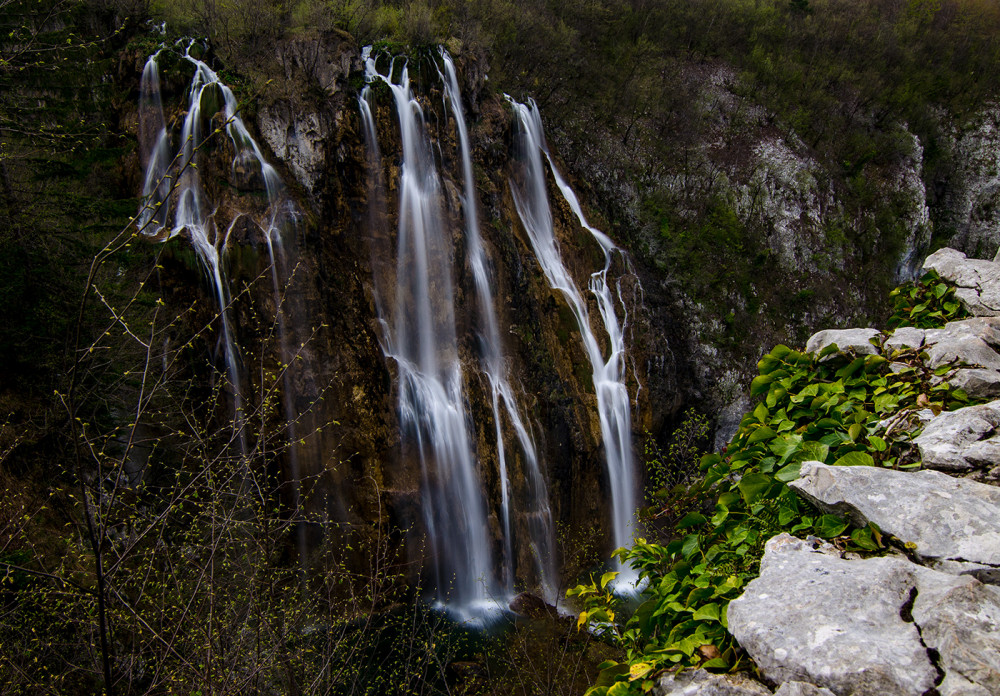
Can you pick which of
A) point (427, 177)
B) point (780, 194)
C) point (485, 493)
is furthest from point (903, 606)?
point (780, 194)

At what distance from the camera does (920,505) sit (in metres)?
2.60

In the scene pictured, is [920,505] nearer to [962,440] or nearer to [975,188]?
[962,440]

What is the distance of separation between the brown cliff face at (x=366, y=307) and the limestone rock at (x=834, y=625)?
22.6ft

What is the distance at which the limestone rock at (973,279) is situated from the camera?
17.0ft

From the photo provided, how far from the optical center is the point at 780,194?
22016 mm

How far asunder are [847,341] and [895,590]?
101 inches

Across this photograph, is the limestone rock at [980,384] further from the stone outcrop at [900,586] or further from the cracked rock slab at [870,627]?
the cracked rock slab at [870,627]

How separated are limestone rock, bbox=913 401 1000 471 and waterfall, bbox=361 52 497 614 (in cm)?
845

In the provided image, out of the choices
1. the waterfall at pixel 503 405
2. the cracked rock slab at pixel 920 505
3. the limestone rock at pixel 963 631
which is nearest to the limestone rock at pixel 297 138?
the waterfall at pixel 503 405

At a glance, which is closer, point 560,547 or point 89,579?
point 89,579

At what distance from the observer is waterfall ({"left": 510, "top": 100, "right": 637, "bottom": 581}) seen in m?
13.4

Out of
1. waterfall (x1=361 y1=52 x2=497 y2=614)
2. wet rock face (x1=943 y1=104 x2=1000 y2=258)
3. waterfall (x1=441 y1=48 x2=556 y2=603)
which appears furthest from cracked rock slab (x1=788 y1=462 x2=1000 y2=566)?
wet rock face (x1=943 y1=104 x2=1000 y2=258)

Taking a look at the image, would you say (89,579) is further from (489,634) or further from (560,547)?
(560,547)

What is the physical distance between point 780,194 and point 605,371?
1348 cm
